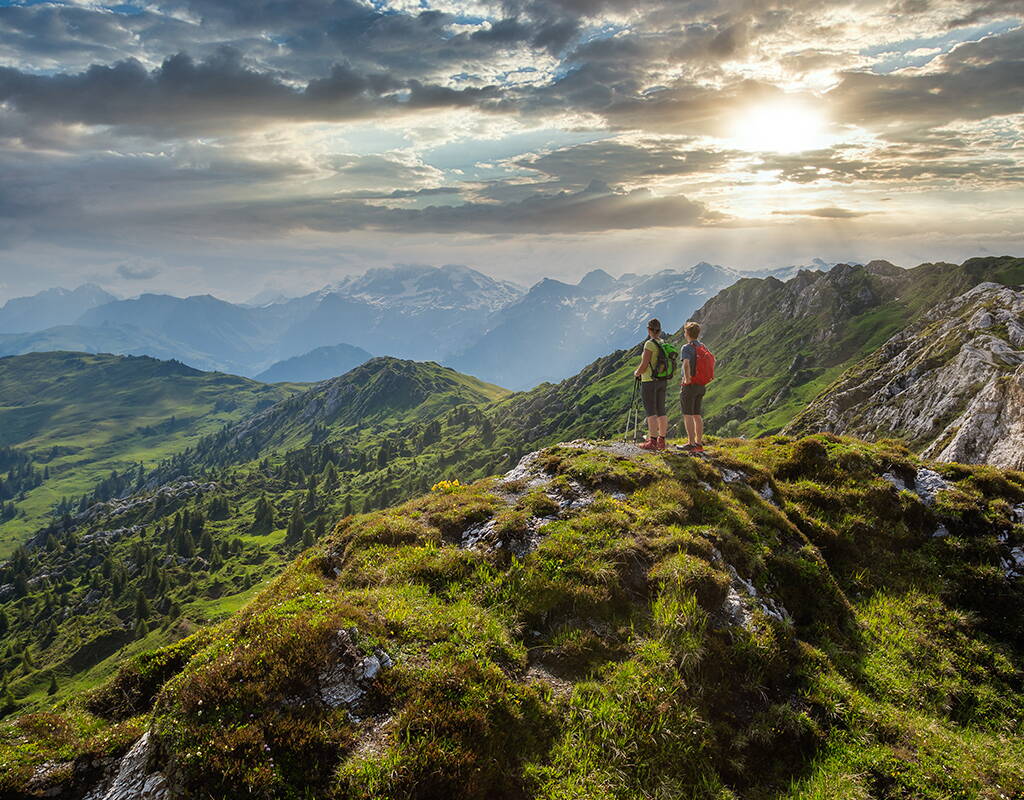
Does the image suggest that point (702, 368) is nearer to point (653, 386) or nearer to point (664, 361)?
point (664, 361)

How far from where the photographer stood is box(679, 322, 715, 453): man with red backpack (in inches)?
818

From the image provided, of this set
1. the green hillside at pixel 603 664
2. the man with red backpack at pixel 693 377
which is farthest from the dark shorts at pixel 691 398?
the green hillside at pixel 603 664

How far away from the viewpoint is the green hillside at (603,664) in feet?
26.7

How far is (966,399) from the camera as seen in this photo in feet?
364

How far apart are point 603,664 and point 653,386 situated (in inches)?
524

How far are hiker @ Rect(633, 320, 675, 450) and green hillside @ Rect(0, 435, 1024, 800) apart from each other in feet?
15.0

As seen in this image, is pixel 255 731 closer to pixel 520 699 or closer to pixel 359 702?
pixel 359 702

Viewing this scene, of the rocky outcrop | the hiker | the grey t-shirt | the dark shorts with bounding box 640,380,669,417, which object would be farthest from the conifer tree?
the rocky outcrop

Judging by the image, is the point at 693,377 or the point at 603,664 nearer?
the point at 603,664

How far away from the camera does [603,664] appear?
35.2 feet

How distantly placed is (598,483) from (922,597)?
9624 millimetres

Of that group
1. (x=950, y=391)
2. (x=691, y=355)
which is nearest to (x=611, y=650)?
Answer: (x=691, y=355)

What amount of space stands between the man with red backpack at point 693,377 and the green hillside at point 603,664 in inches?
184

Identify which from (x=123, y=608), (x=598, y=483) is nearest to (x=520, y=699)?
(x=598, y=483)
